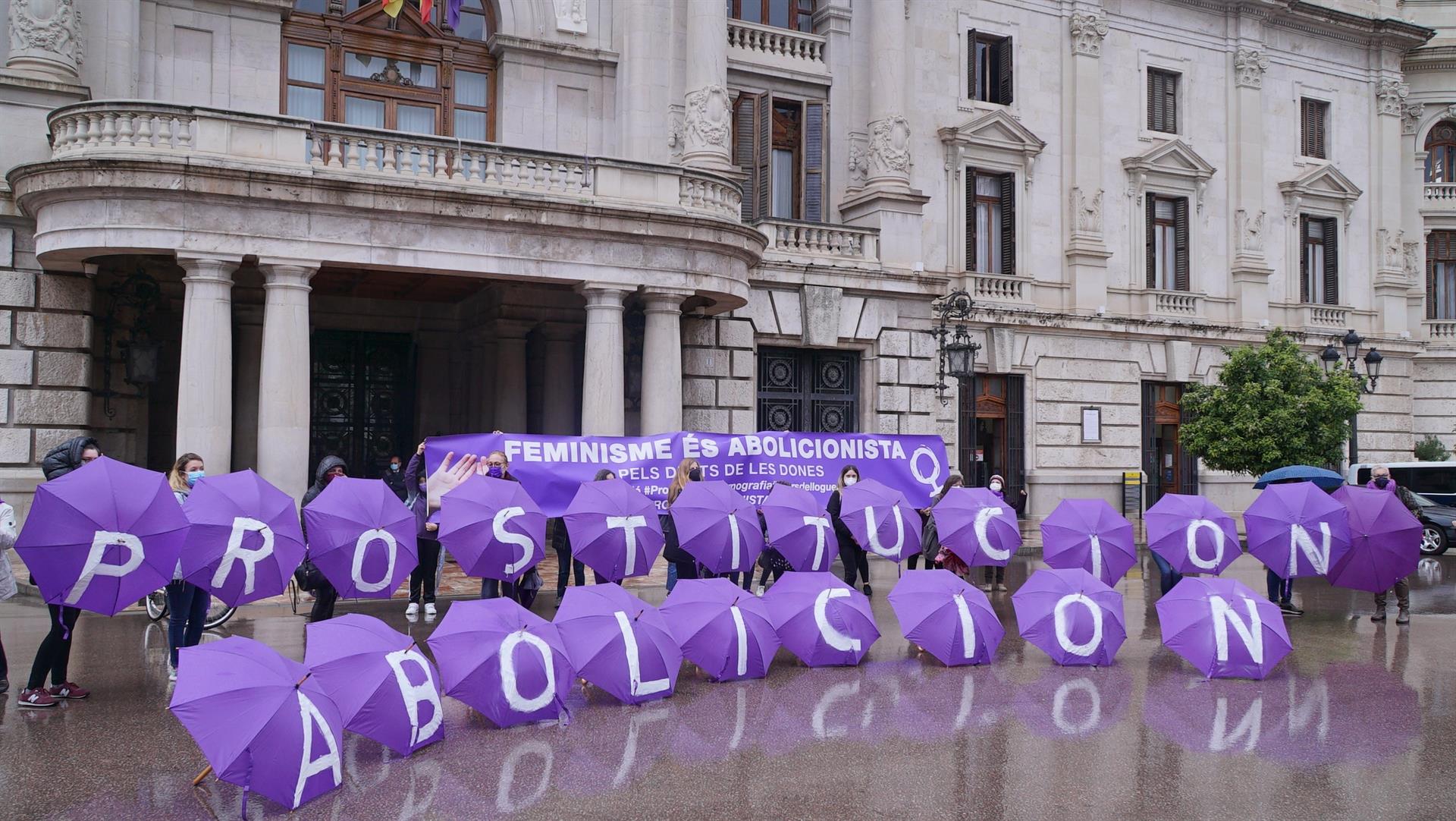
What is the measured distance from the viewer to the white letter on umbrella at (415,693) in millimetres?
7816

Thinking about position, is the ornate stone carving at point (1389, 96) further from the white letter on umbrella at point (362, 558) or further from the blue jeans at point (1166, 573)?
the white letter on umbrella at point (362, 558)

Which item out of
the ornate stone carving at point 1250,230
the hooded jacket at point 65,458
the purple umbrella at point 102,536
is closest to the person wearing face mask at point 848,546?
the purple umbrella at point 102,536

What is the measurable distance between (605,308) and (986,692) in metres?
11.9

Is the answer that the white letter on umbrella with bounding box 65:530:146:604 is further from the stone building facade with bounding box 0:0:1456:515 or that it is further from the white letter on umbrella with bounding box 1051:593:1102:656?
the stone building facade with bounding box 0:0:1456:515

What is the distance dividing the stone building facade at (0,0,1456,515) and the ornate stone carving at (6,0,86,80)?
5cm

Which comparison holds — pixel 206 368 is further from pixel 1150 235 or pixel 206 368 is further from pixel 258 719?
pixel 1150 235

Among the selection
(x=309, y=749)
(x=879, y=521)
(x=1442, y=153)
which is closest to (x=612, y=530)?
(x=879, y=521)

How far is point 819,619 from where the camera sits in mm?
10992

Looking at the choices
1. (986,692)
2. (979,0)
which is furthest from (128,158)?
(979,0)

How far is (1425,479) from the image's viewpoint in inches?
1017

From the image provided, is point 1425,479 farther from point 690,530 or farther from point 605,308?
point 690,530

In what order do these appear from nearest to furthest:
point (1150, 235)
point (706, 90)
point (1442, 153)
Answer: point (706, 90)
point (1150, 235)
point (1442, 153)

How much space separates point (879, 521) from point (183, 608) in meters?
7.72

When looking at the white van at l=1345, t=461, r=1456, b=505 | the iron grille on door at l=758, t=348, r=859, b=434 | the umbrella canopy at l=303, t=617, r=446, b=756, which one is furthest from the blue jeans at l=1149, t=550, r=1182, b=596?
the white van at l=1345, t=461, r=1456, b=505
